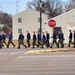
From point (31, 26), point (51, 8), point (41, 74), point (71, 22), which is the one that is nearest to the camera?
point (41, 74)

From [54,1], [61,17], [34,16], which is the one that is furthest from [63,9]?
[61,17]

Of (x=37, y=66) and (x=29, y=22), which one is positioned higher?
(x=29, y=22)

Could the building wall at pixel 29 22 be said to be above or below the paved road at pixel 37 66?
above

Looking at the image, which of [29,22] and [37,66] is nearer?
[37,66]

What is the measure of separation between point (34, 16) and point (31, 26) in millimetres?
2526

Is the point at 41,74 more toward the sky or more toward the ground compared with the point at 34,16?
more toward the ground

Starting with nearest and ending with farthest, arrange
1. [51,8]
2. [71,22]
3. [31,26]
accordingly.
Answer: [71,22] → [31,26] → [51,8]

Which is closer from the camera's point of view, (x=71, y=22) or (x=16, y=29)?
(x=71, y=22)

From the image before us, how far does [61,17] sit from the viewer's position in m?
53.7

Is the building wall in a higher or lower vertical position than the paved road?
higher

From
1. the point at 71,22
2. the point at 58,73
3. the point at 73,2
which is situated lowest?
the point at 58,73

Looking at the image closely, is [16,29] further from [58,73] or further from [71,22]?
[58,73]

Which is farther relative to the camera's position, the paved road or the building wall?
the building wall

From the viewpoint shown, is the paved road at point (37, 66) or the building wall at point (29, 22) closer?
the paved road at point (37, 66)
